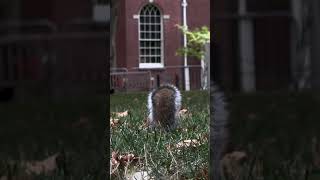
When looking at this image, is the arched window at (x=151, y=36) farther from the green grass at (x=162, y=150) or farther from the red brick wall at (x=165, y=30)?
the green grass at (x=162, y=150)

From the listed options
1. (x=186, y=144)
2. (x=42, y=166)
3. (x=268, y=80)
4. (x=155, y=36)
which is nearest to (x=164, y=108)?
(x=186, y=144)

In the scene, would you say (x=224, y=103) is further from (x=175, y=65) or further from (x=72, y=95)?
(x=175, y=65)

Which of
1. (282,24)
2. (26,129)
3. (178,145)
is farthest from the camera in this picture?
(178,145)

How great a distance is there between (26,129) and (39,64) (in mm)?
229

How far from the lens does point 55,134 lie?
2.10 meters

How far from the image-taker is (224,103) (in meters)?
2.08

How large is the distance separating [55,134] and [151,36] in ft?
83.6

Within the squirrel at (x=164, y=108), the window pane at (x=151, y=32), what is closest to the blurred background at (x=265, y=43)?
the squirrel at (x=164, y=108)

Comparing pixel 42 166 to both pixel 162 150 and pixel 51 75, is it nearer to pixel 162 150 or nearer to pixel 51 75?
pixel 51 75

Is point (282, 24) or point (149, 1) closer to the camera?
point (282, 24)

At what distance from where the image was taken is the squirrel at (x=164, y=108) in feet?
16.7

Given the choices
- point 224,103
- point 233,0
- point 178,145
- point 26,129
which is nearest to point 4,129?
point 26,129

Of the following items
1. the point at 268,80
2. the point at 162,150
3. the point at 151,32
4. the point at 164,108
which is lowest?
the point at 162,150

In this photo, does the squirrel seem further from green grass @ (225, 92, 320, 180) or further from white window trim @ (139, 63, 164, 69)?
white window trim @ (139, 63, 164, 69)
